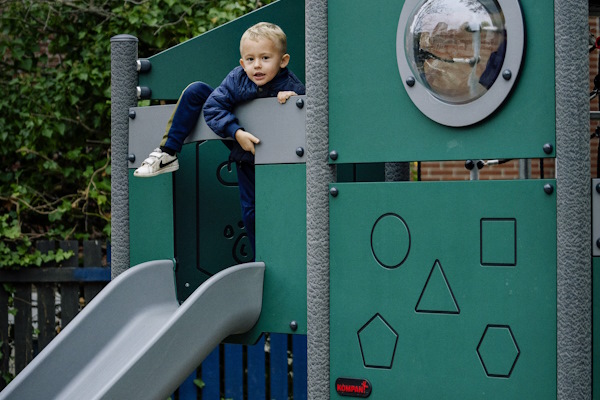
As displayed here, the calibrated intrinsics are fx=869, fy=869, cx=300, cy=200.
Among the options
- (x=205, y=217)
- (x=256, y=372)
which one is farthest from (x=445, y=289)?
(x=256, y=372)

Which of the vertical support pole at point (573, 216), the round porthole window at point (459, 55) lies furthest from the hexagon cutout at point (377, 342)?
the round porthole window at point (459, 55)

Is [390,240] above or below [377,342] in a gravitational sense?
above

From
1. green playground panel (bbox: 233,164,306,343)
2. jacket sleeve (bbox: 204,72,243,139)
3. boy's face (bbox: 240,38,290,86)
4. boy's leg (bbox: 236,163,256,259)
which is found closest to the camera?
green playground panel (bbox: 233,164,306,343)

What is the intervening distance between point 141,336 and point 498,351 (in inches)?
48.7

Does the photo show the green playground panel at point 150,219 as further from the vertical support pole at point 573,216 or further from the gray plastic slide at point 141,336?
the vertical support pole at point 573,216

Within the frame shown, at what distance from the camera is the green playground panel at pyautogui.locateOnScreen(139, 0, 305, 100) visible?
3486 millimetres

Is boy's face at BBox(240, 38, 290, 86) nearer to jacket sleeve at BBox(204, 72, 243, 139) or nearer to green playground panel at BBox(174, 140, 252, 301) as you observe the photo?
jacket sleeve at BBox(204, 72, 243, 139)

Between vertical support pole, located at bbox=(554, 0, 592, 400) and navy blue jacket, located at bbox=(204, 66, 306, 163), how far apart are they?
3.47 ft

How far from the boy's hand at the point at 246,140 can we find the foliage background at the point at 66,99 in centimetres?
238

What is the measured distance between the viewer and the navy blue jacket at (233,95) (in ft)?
9.74

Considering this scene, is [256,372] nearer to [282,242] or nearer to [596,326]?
[282,242]

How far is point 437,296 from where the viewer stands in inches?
101

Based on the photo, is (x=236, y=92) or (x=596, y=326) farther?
(x=236, y=92)

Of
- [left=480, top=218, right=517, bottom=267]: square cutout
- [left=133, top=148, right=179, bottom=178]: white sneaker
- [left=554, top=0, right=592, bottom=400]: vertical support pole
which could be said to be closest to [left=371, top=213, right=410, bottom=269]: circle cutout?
[left=480, top=218, right=517, bottom=267]: square cutout
